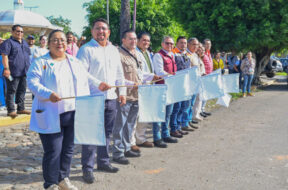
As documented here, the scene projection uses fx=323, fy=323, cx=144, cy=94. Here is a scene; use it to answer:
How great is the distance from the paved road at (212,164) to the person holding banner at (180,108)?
29cm

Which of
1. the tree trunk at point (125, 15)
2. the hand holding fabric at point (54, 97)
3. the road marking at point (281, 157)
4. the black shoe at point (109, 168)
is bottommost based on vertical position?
the road marking at point (281, 157)

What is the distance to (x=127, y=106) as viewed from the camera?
529cm

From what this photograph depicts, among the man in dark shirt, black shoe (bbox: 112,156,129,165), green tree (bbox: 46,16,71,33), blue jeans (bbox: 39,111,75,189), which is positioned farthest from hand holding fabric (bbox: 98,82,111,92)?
green tree (bbox: 46,16,71,33)

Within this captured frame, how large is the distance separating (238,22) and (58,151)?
15380mm

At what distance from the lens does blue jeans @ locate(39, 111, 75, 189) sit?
3.65 meters

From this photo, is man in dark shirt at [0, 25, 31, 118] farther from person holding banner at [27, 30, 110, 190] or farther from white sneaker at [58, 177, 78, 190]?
white sneaker at [58, 177, 78, 190]

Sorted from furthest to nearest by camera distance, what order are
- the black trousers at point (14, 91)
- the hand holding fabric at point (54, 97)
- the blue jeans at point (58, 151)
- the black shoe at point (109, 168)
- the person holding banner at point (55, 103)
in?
the black trousers at point (14, 91) → the black shoe at point (109, 168) → the blue jeans at point (58, 151) → the person holding banner at point (55, 103) → the hand holding fabric at point (54, 97)

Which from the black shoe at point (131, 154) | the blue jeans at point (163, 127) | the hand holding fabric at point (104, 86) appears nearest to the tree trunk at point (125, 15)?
the blue jeans at point (163, 127)

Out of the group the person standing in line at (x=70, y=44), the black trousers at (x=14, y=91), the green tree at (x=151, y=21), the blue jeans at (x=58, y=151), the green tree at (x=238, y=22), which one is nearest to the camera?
the blue jeans at (x=58, y=151)

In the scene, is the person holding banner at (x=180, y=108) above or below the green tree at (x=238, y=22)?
below

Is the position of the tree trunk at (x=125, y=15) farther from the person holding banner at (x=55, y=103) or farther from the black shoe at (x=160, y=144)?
the person holding banner at (x=55, y=103)

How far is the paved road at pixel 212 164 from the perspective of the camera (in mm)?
4266

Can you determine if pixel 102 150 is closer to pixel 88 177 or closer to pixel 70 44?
pixel 88 177

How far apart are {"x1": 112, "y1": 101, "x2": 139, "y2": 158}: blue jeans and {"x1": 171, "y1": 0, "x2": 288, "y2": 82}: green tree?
12761 millimetres
